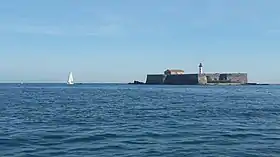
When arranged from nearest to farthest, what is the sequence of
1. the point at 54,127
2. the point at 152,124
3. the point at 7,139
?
1. the point at 7,139
2. the point at 54,127
3. the point at 152,124

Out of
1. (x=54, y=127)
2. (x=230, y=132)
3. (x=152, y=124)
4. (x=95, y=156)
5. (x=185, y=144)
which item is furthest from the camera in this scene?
(x=152, y=124)

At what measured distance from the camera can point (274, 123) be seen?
93.4 ft

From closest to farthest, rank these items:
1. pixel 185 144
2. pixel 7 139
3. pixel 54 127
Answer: pixel 185 144
pixel 7 139
pixel 54 127

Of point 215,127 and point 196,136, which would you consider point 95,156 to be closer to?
point 196,136

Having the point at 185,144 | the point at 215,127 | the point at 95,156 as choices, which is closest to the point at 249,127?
the point at 215,127

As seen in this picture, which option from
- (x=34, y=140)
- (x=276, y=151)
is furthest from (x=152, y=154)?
(x=34, y=140)

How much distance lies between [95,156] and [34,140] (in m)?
5.12

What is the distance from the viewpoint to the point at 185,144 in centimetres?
1978

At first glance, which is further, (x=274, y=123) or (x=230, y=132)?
(x=274, y=123)

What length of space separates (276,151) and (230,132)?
5.95 m

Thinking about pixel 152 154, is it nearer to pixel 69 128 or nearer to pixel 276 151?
pixel 276 151

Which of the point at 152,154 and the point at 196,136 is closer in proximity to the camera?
the point at 152,154

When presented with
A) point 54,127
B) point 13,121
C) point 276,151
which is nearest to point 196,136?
point 276,151

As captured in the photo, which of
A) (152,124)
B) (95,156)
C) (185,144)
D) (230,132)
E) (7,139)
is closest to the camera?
(95,156)
